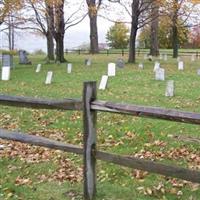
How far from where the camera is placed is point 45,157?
841 cm

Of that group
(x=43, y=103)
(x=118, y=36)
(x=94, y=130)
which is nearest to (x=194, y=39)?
(x=118, y=36)

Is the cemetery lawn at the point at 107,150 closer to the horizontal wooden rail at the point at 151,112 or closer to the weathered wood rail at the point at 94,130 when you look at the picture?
the weathered wood rail at the point at 94,130

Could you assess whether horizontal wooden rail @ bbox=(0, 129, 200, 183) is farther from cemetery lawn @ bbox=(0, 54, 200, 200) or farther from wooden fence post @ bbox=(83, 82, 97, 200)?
cemetery lawn @ bbox=(0, 54, 200, 200)

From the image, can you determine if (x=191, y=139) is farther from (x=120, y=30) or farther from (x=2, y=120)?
(x=120, y=30)

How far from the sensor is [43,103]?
6.39 m

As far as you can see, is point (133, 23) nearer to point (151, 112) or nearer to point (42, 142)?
point (42, 142)

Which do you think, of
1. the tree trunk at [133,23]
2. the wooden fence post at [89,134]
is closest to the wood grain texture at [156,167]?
the wooden fence post at [89,134]

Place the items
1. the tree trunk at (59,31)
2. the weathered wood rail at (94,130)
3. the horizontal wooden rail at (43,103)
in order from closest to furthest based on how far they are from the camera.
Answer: the weathered wood rail at (94,130)
the horizontal wooden rail at (43,103)
the tree trunk at (59,31)

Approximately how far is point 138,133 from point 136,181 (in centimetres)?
271

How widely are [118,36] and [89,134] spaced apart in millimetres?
68610

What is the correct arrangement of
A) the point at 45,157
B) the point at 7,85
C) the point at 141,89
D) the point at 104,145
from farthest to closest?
the point at 7,85 < the point at 141,89 < the point at 104,145 < the point at 45,157

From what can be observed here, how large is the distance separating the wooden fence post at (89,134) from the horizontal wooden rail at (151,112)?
0.09 metres

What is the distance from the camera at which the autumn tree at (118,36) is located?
236 feet

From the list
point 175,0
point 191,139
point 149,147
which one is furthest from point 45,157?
point 175,0
